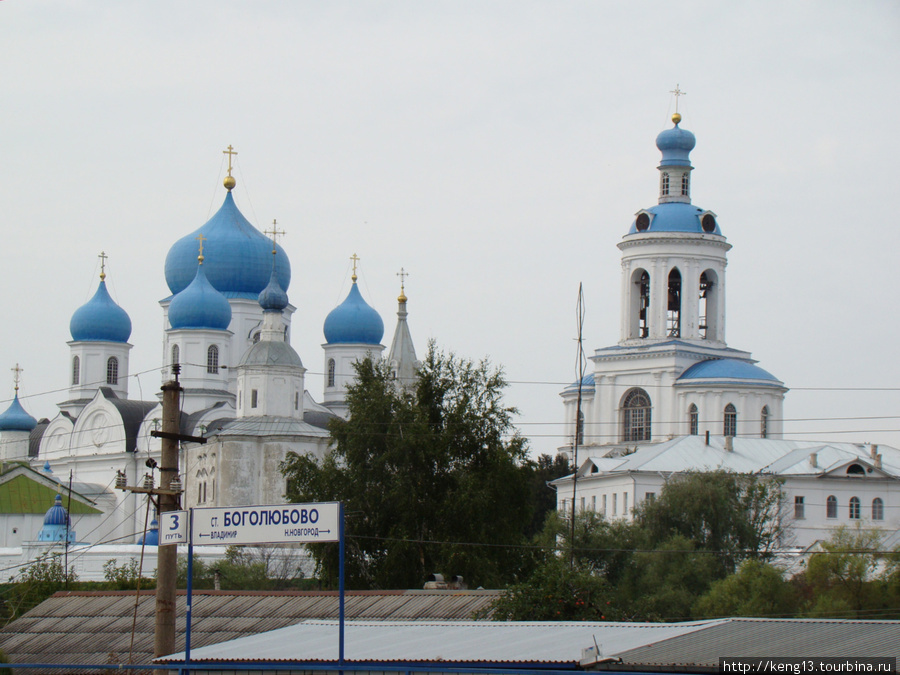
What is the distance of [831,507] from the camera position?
4638 cm

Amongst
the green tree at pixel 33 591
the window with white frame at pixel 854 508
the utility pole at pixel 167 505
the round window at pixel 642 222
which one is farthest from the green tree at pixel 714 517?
the utility pole at pixel 167 505

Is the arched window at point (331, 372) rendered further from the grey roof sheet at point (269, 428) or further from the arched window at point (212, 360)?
the grey roof sheet at point (269, 428)

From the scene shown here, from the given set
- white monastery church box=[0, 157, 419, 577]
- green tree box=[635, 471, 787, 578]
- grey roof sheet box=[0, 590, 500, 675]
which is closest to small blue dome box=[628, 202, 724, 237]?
white monastery church box=[0, 157, 419, 577]

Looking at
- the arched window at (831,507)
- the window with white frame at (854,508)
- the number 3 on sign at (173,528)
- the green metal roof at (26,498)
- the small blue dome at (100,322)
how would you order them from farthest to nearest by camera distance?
the small blue dome at (100,322)
the green metal roof at (26,498)
the window with white frame at (854,508)
the arched window at (831,507)
the number 3 on sign at (173,528)

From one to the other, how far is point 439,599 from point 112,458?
3666 centimetres

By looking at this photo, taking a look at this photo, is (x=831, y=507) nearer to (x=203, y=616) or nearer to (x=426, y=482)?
(x=426, y=482)

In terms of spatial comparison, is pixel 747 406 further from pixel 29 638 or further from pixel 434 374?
pixel 29 638

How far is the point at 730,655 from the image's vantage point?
11.7 metres

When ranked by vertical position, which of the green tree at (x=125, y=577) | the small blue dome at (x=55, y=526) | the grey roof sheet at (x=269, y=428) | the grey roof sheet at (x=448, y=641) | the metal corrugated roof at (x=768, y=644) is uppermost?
the grey roof sheet at (x=269, y=428)

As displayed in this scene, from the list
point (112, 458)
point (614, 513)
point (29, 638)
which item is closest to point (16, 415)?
point (112, 458)

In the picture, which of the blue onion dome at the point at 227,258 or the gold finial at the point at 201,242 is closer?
the gold finial at the point at 201,242

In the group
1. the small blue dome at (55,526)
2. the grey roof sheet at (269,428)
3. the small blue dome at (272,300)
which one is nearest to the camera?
the small blue dome at (55,526)

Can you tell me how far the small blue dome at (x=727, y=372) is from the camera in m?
53.3

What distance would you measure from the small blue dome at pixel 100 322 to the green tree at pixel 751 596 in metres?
34.2
